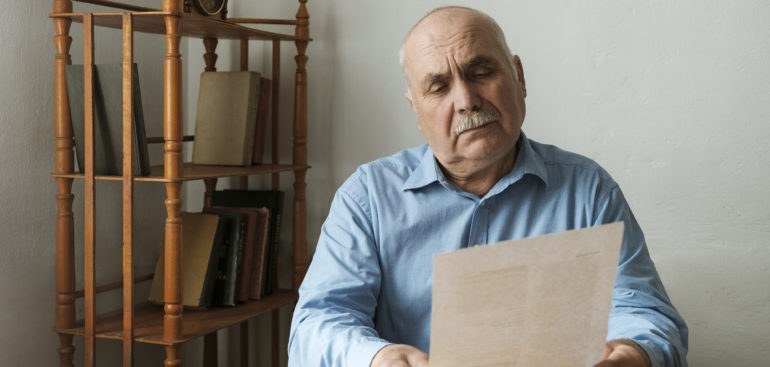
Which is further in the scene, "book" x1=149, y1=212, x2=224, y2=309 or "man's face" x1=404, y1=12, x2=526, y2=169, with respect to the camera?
"book" x1=149, y1=212, x2=224, y2=309

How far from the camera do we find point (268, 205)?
7.30ft

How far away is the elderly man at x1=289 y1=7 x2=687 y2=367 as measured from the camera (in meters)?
1.28

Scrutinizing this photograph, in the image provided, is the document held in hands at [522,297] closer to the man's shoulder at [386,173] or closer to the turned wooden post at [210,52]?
the man's shoulder at [386,173]

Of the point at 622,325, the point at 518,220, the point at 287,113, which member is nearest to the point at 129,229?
the point at 287,113

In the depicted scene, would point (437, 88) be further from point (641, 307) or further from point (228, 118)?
point (228, 118)

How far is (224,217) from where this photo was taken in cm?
205

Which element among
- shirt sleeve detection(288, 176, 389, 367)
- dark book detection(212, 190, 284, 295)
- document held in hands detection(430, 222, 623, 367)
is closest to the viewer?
document held in hands detection(430, 222, 623, 367)

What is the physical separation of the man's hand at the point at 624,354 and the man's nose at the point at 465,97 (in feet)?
1.52

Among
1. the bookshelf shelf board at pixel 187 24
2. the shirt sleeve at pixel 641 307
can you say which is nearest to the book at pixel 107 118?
the bookshelf shelf board at pixel 187 24

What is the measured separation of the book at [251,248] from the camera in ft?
6.91

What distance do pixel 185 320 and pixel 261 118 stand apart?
64 cm

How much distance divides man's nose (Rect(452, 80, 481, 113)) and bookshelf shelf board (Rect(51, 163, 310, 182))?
78 centimetres

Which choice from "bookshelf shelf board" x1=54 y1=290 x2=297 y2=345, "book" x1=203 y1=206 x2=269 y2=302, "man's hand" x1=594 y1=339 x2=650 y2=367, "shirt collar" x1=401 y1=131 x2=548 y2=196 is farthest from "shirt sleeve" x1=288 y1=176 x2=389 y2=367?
"book" x1=203 y1=206 x2=269 y2=302

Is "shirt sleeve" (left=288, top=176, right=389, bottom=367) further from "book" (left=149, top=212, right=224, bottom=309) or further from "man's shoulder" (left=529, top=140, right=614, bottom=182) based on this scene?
"book" (left=149, top=212, right=224, bottom=309)
